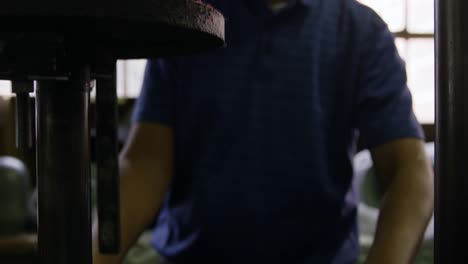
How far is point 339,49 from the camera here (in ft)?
2.99

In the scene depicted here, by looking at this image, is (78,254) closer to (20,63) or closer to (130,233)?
(20,63)

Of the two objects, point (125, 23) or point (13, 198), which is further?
point (13, 198)

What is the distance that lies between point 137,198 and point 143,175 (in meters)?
0.04

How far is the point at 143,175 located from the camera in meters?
0.92

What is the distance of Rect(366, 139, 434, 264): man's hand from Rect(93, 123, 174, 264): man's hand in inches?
11.8

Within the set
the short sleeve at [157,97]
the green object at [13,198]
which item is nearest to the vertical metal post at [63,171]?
the short sleeve at [157,97]

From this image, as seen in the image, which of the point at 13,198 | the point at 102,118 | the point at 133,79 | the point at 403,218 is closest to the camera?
the point at 102,118

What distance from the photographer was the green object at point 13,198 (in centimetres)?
228

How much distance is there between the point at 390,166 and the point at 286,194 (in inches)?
5.7

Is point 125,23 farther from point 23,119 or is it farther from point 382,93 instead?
point 382,93

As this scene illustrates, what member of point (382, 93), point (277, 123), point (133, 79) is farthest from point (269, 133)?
point (133, 79)

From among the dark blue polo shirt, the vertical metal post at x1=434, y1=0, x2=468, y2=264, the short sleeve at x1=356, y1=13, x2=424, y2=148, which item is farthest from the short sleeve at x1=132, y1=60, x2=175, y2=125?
the vertical metal post at x1=434, y1=0, x2=468, y2=264

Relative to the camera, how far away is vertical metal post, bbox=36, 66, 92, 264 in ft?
1.43

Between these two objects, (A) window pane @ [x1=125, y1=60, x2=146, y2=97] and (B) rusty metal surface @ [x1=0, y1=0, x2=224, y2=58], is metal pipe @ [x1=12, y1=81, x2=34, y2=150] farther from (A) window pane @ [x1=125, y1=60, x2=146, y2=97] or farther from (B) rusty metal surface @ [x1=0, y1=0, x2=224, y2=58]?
(A) window pane @ [x1=125, y1=60, x2=146, y2=97]
